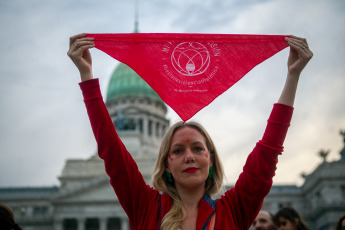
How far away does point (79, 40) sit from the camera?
171 inches

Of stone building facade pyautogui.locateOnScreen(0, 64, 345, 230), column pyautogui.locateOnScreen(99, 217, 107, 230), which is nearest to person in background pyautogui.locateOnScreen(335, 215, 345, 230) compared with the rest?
stone building facade pyautogui.locateOnScreen(0, 64, 345, 230)

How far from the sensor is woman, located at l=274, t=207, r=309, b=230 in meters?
10.0

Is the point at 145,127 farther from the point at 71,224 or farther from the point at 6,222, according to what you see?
the point at 6,222

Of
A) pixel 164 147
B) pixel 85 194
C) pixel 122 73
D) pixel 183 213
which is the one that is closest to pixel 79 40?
pixel 164 147

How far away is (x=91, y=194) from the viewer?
6062 centimetres

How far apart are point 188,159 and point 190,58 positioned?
3.46ft

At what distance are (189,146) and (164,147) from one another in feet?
1.04

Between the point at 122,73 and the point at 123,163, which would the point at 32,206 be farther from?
the point at 123,163

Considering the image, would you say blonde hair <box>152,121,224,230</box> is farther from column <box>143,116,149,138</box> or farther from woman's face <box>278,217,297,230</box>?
column <box>143,116,149,138</box>

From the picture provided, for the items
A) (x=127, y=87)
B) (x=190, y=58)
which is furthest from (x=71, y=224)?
(x=190, y=58)

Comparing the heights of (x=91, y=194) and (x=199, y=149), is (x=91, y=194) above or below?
below

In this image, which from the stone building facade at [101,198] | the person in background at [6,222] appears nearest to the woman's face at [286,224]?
the person in background at [6,222]

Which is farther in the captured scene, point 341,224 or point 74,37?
point 341,224

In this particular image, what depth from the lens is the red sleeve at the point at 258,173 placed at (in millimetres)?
4059
